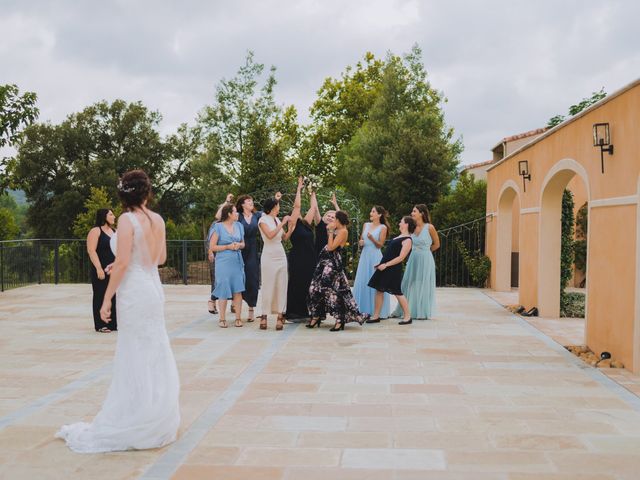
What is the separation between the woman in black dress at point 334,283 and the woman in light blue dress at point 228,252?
3.54ft

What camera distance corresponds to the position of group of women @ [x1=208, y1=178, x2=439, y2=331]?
9.69 metres

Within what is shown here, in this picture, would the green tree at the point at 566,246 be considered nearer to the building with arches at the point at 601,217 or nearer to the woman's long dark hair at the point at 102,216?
the building with arches at the point at 601,217

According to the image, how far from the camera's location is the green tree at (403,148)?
26359 millimetres

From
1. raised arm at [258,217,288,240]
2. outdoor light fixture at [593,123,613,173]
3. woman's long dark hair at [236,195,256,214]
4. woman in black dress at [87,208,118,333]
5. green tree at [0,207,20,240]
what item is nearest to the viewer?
outdoor light fixture at [593,123,613,173]

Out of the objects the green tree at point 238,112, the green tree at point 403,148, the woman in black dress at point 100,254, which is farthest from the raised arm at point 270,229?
the green tree at point 238,112

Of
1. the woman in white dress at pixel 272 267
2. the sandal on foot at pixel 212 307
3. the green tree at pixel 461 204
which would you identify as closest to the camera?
the woman in white dress at pixel 272 267

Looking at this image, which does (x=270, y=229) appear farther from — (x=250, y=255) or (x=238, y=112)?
(x=238, y=112)

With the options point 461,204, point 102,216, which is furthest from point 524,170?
point 461,204

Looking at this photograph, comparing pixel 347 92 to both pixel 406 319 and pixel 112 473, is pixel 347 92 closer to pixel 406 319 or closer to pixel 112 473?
pixel 406 319

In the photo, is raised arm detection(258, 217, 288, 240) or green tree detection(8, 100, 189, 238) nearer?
raised arm detection(258, 217, 288, 240)

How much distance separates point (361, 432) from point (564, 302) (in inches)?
326

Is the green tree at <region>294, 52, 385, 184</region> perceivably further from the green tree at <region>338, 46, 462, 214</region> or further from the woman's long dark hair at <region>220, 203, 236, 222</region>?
the woman's long dark hair at <region>220, 203, 236, 222</region>

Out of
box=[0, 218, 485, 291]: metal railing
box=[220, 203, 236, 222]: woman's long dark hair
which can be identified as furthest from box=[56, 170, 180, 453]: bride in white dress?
box=[0, 218, 485, 291]: metal railing

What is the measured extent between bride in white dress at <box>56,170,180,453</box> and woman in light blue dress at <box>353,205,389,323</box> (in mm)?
6291
